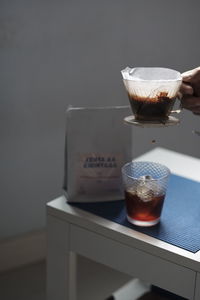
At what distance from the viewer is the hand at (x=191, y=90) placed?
1.23 m

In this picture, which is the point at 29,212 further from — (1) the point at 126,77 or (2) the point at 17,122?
(1) the point at 126,77

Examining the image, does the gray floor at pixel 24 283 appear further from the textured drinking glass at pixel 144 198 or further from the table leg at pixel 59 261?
the textured drinking glass at pixel 144 198

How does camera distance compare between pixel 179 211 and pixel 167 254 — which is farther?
pixel 179 211

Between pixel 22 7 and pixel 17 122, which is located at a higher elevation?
pixel 22 7

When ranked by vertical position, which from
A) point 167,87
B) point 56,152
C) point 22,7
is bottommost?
point 56,152

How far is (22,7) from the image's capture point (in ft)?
6.08

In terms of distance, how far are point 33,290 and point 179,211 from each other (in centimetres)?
86

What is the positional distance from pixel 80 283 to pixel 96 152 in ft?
2.77

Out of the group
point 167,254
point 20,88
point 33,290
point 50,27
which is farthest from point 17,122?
point 167,254

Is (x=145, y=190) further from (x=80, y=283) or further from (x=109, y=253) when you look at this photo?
(x=80, y=283)

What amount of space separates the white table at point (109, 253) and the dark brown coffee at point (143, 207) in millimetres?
41

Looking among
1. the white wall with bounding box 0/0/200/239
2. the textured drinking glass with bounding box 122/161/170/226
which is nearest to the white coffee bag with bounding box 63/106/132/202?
the textured drinking glass with bounding box 122/161/170/226

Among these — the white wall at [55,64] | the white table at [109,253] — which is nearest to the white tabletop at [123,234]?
the white table at [109,253]

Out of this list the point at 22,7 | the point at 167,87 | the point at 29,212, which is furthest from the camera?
the point at 29,212
